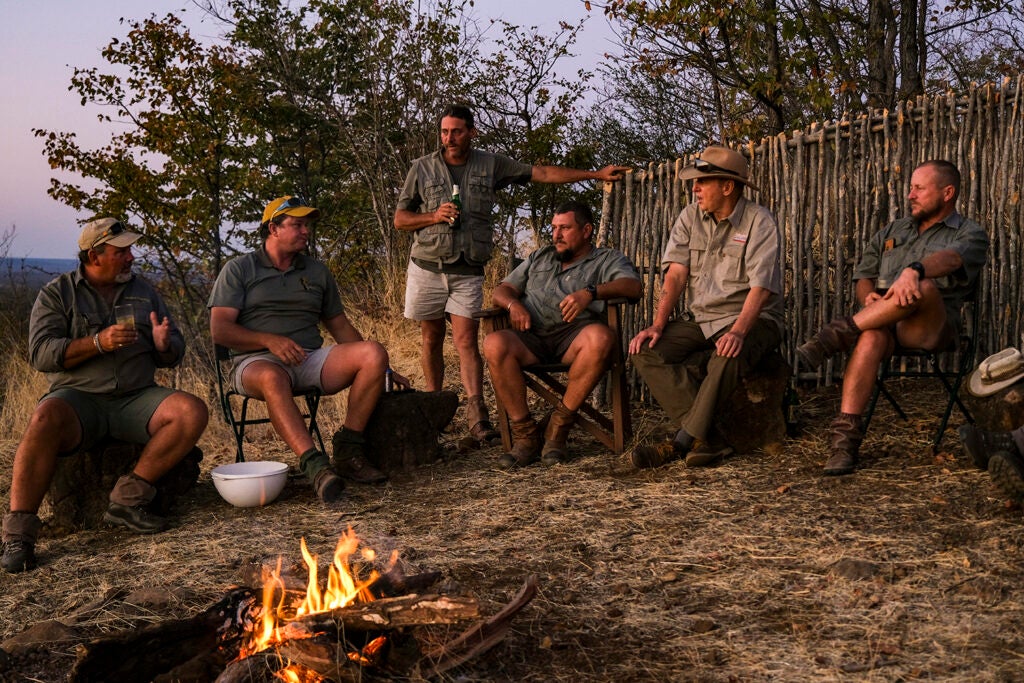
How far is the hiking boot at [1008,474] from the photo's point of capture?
3.76 meters

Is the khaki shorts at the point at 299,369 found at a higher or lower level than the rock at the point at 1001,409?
higher

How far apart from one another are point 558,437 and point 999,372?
2157 millimetres

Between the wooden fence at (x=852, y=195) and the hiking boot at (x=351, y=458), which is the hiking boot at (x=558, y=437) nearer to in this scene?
the hiking boot at (x=351, y=458)

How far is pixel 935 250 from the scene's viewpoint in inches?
190

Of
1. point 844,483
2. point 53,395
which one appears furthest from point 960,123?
point 53,395

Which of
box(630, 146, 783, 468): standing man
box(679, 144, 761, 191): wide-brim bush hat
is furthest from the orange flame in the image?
box(679, 144, 761, 191): wide-brim bush hat

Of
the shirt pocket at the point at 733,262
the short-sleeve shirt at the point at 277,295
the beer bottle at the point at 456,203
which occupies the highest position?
the beer bottle at the point at 456,203

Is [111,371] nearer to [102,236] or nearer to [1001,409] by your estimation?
[102,236]

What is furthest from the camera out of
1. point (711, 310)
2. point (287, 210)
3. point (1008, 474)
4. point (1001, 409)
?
point (711, 310)

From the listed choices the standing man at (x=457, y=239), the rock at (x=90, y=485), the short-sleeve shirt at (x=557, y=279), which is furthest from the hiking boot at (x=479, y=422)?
the rock at (x=90, y=485)

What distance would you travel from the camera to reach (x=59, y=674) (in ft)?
9.57

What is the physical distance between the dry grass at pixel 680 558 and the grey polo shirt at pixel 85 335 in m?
0.68

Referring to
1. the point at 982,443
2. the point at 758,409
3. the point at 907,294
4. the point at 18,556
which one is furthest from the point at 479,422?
the point at 982,443

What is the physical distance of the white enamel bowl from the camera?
15.3ft
